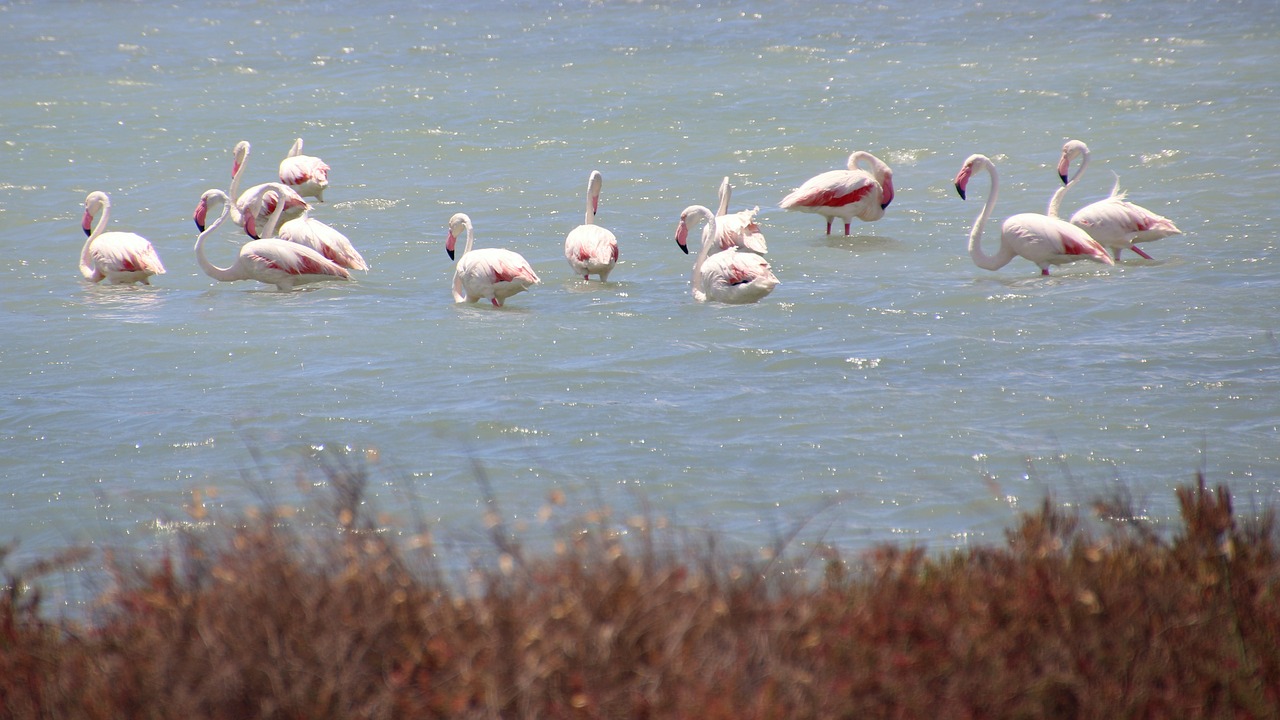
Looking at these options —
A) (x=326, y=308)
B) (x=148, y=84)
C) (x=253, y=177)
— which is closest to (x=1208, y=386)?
(x=326, y=308)

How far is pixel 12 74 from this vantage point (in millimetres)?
25562

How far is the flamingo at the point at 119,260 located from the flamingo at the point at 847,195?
220 inches

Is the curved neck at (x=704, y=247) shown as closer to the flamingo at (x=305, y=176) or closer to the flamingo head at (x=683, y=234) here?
the flamingo head at (x=683, y=234)

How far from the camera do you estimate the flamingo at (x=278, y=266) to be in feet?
36.1

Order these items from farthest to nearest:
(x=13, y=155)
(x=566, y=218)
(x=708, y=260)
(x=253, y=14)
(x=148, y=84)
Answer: (x=253, y=14), (x=148, y=84), (x=13, y=155), (x=566, y=218), (x=708, y=260)

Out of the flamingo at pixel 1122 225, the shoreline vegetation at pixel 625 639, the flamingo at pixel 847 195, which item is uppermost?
the flamingo at pixel 847 195

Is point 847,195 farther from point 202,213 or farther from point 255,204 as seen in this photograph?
point 202,213

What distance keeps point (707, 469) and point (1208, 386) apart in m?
2.86

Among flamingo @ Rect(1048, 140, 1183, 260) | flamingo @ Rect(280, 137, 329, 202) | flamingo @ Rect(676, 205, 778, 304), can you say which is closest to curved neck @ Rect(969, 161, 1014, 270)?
flamingo @ Rect(1048, 140, 1183, 260)

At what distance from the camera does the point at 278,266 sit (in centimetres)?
1103

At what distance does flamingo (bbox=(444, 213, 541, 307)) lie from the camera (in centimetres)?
988

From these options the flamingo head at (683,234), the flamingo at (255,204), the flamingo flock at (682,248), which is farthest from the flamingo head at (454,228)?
the flamingo at (255,204)

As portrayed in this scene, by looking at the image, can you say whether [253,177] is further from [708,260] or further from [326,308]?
[708,260]

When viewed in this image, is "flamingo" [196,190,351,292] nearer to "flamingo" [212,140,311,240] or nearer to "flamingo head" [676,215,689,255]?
"flamingo" [212,140,311,240]
